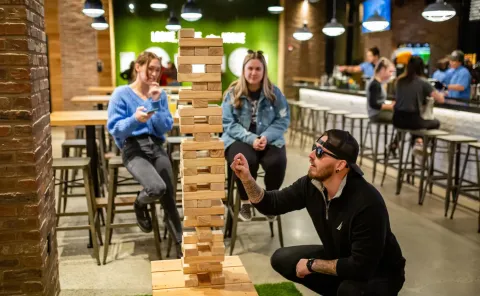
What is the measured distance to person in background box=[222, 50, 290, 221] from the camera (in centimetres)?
399

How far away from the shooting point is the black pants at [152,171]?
3.71m

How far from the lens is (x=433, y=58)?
1082 cm

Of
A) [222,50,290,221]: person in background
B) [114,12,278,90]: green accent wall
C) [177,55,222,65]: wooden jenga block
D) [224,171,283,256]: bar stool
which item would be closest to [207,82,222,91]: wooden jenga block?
[177,55,222,65]: wooden jenga block

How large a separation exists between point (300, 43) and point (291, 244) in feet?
29.1

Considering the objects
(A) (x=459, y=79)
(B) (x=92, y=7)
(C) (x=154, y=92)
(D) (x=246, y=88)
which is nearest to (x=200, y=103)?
(C) (x=154, y=92)

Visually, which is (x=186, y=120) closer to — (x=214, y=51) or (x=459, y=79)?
(x=214, y=51)

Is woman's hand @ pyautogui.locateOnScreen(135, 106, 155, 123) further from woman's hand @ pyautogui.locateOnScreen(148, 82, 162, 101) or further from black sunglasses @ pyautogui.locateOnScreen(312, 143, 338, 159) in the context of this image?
black sunglasses @ pyautogui.locateOnScreen(312, 143, 338, 159)

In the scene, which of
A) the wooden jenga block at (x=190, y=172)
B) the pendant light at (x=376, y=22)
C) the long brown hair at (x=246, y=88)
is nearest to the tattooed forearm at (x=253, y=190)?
the wooden jenga block at (x=190, y=172)

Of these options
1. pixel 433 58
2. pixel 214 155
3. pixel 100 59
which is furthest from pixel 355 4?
pixel 214 155

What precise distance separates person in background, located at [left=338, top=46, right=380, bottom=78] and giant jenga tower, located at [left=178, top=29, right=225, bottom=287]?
20.6 feet

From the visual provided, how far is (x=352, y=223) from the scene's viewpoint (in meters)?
2.38

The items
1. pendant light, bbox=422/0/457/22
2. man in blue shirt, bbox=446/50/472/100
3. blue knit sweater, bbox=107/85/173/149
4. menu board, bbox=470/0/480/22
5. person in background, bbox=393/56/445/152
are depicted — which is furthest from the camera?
menu board, bbox=470/0/480/22

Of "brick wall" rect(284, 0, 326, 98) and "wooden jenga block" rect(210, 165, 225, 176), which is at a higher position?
"brick wall" rect(284, 0, 326, 98)

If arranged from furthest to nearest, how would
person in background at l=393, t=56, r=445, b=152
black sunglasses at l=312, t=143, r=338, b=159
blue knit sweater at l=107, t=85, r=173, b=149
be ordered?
1. person in background at l=393, t=56, r=445, b=152
2. blue knit sweater at l=107, t=85, r=173, b=149
3. black sunglasses at l=312, t=143, r=338, b=159
